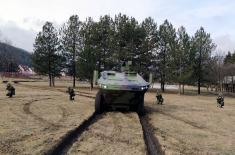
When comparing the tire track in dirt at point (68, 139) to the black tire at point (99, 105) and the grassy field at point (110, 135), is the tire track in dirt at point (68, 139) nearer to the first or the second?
the grassy field at point (110, 135)

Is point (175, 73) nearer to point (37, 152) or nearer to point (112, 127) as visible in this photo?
point (112, 127)

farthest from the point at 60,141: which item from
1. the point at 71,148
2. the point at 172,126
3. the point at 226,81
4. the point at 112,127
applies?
the point at 226,81

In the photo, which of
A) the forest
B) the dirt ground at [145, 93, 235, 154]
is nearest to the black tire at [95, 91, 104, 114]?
the dirt ground at [145, 93, 235, 154]

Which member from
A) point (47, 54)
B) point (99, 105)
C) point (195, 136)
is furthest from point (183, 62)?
point (195, 136)

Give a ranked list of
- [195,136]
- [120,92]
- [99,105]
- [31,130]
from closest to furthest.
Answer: [31,130]
[195,136]
[120,92]
[99,105]

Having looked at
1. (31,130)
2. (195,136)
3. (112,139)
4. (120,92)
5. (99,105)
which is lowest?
(195,136)

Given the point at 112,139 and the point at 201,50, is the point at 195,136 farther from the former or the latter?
the point at 201,50

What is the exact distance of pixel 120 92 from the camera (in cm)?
2538

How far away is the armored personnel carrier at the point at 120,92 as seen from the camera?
25.3m

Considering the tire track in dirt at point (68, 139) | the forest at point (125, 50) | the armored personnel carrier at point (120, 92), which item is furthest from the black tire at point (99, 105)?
the forest at point (125, 50)

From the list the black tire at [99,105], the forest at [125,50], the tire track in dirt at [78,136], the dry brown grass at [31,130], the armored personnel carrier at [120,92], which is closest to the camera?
the dry brown grass at [31,130]

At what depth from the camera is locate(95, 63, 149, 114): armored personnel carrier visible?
25312mm

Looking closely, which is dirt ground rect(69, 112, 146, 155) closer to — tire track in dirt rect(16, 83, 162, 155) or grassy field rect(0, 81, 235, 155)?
grassy field rect(0, 81, 235, 155)

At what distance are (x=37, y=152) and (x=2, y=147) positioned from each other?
46.1 inches
